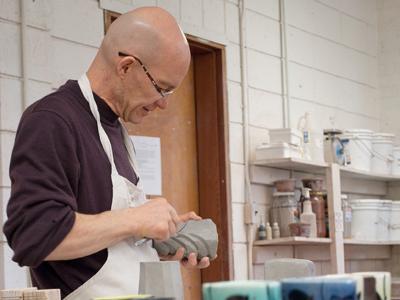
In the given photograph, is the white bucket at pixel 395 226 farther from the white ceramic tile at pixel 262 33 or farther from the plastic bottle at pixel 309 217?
the white ceramic tile at pixel 262 33

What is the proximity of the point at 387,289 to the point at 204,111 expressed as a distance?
126 inches

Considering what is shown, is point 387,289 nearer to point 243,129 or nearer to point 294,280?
point 294,280

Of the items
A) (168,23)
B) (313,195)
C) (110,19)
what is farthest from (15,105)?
(313,195)

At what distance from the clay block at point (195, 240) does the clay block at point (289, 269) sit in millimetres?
498

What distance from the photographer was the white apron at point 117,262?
6.10 feet

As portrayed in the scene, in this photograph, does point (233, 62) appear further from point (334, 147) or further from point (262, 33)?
point (334, 147)

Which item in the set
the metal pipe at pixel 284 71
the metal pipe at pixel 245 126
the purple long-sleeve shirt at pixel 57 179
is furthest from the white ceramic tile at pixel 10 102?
the metal pipe at pixel 284 71

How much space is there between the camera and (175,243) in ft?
6.36

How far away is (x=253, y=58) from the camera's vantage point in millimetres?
4488

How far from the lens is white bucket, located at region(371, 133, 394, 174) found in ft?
16.7

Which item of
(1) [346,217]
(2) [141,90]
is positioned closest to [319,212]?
(1) [346,217]

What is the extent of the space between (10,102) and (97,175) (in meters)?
1.18

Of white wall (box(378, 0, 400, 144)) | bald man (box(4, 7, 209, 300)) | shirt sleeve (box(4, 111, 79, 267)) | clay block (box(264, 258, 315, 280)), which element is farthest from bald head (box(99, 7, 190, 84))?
white wall (box(378, 0, 400, 144))

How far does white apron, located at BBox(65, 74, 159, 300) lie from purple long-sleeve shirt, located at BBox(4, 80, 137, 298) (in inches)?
0.6
